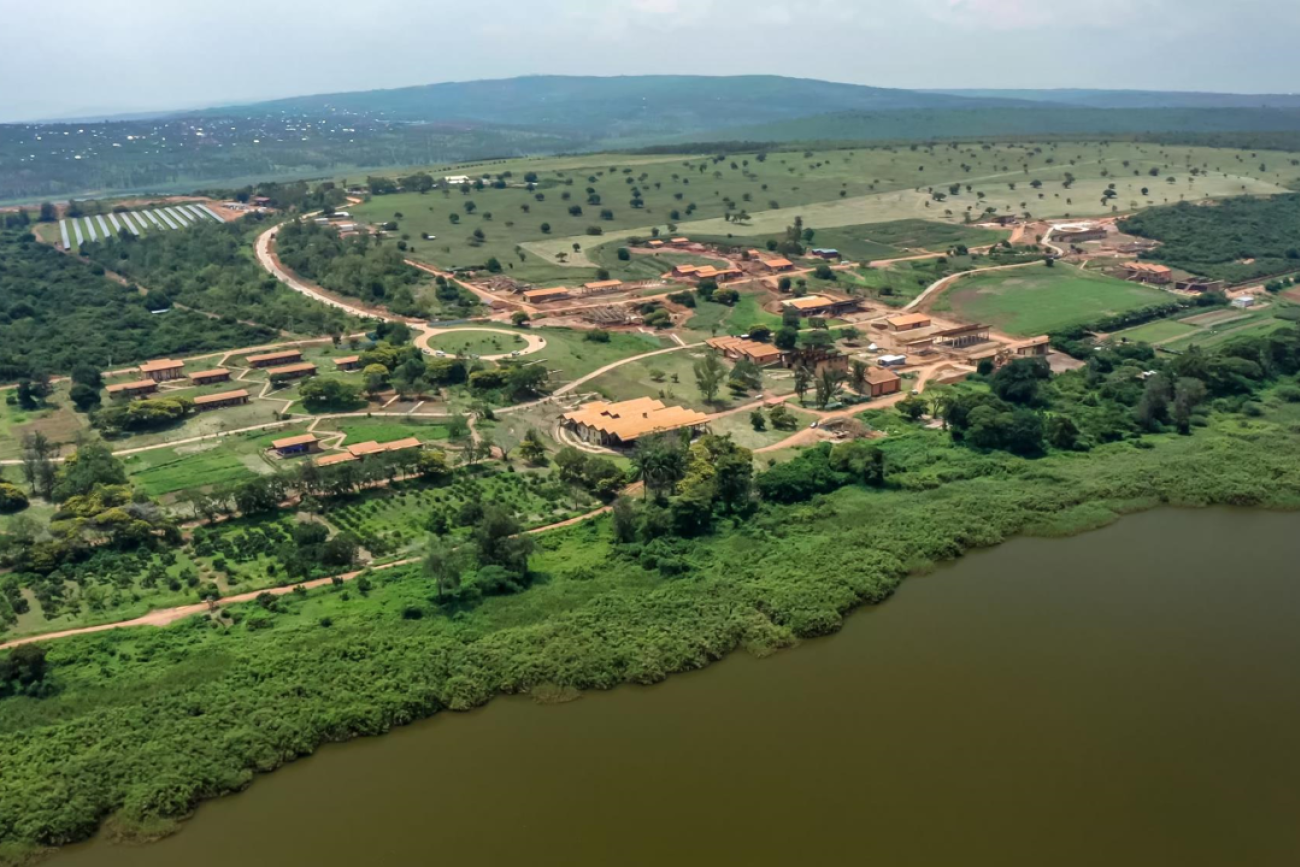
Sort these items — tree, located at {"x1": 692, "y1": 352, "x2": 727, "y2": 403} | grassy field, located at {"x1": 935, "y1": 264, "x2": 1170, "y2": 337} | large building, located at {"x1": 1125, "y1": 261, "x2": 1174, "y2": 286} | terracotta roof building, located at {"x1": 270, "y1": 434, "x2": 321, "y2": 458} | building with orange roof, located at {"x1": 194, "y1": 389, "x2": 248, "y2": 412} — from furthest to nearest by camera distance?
large building, located at {"x1": 1125, "y1": 261, "x2": 1174, "y2": 286}
grassy field, located at {"x1": 935, "y1": 264, "x2": 1170, "y2": 337}
building with orange roof, located at {"x1": 194, "y1": 389, "x2": 248, "y2": 412}
tree, located at {"x1": 692, "y1": 352, "x2": 727, "y2": 403}
terracotta roof building, located at {"x1": 270, "y1": 434, "x2": 321, "y2": 458}

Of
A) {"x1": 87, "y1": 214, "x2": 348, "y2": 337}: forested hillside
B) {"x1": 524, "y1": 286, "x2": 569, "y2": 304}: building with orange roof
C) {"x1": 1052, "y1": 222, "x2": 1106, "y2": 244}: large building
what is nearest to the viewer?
{"x1": 87, "y1": 214, "x2": 348, "y2": 337}: forested hillside

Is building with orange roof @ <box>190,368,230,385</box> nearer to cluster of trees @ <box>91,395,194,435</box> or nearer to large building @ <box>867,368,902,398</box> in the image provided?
cluster of trees @ <box>91,395,194,435</box>

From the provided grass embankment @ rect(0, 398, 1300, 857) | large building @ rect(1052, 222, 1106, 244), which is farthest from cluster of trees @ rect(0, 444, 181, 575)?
large building @ rect(1052, 222, 1106, 244)

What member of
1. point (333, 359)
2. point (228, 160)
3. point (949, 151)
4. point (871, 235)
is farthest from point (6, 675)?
point (228, 160)

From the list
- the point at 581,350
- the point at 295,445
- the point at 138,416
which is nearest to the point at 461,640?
the point at 295,445

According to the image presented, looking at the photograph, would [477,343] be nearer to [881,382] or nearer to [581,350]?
[581,350]

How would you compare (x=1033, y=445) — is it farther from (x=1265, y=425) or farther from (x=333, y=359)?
(x=333, y=359)

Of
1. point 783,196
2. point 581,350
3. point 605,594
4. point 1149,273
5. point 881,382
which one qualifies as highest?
point 783,196
